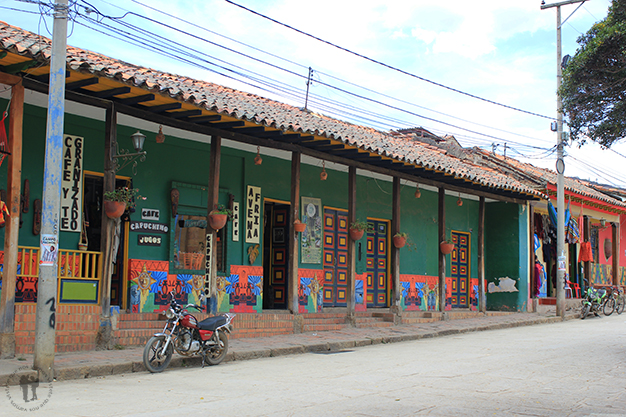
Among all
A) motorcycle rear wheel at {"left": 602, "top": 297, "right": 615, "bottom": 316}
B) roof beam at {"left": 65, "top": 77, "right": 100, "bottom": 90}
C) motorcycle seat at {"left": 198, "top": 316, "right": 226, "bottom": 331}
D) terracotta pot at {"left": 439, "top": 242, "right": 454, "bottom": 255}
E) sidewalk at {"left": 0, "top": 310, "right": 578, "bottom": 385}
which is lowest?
sidewalk at {"left": 0, "top": 310, "right": 578, "bottom": 385}

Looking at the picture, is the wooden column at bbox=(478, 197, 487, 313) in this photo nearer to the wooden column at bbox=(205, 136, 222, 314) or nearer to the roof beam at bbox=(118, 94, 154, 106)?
the wooden column at bbox=(205, 136, 222, 314)

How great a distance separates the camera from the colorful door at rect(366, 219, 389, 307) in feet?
55.9

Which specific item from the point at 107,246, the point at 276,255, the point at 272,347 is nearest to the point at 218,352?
the point at 272,347

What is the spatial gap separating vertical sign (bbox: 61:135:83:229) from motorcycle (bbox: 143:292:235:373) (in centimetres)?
Result: 314

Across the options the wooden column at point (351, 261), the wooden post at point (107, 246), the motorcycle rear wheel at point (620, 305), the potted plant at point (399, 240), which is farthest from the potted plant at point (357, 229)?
the motorcycle rear wheel at point (620, 305)

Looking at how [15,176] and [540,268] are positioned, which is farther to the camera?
[540,268]

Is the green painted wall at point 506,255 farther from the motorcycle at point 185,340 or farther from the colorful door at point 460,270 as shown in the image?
the motorcycle at point 185,340

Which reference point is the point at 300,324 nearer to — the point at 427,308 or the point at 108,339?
the point at 108,339

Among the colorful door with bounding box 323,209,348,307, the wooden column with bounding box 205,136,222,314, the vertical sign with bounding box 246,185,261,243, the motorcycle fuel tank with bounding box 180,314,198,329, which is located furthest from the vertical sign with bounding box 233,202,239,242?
the motorcycle fuel tank with bounding box 180,314,198,329

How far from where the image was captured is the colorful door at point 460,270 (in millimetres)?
19781

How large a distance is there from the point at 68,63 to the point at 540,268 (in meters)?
17.6

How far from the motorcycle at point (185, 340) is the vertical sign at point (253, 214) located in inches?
179

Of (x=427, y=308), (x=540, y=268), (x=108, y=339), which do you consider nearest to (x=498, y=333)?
(x=427, y=308)

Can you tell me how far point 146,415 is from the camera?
5512 millimetres
